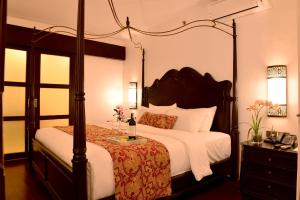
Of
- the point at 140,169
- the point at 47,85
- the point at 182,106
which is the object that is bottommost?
the point at 140,169

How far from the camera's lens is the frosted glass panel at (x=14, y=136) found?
4.18m

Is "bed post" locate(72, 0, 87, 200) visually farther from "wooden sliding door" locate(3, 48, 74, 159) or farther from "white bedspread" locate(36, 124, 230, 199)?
"wooden sliding door" locate(3, 48, 74, 159)

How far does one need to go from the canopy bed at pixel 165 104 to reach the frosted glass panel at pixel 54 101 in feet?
3.95

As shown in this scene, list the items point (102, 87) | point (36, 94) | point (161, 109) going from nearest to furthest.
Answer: point (161, 109)
point (36, 94)
point (102, 87)

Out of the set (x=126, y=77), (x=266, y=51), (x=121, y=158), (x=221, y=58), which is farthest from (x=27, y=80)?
(x=266, y=51)

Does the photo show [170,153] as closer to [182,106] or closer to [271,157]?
[271,157]

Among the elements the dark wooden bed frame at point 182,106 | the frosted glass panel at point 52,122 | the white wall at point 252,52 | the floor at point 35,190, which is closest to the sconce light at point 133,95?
the dark wooden bed frame at point 182,106

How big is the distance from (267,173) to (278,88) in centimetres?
101

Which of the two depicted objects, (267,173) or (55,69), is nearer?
(267,173)

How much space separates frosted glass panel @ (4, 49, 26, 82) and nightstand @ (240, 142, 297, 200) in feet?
13.3

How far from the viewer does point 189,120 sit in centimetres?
316

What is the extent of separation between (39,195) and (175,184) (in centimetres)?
163

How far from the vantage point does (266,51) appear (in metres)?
2.91

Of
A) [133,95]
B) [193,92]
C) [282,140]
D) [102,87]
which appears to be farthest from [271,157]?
[102,87]
